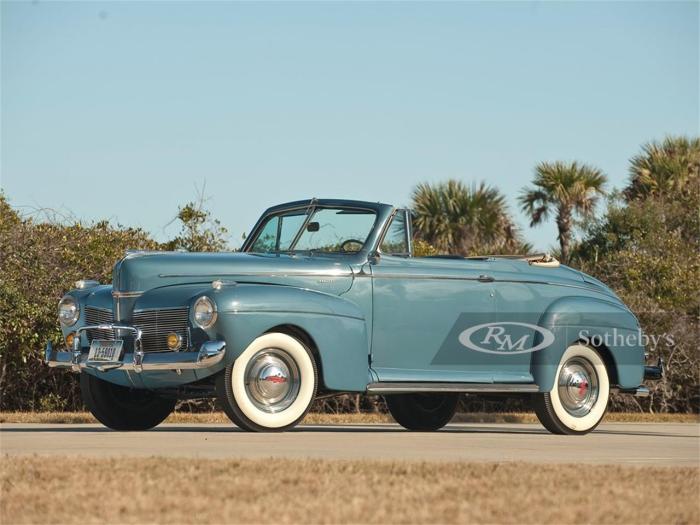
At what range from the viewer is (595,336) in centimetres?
1270

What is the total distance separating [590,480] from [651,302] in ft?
55.3

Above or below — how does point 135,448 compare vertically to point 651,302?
below

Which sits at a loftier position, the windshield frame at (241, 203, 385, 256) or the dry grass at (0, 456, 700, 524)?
the windshield frame at (241, 203, 385, 256)

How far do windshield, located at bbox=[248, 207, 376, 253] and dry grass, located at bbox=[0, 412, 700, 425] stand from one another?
3510 mm

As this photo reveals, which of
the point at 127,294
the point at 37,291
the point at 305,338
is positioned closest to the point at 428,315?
the point at 305,338

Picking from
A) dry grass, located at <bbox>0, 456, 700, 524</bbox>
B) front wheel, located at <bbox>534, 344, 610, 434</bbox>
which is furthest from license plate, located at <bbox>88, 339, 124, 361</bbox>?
front wheel, located at <bbox>534, 344, 610, 434</bbox>

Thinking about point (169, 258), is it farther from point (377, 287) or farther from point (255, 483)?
point (255, 483)

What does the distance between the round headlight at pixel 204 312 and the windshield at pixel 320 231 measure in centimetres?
190

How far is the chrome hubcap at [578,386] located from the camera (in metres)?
12.5

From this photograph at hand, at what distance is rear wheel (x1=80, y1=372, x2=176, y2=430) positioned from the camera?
11734 mm

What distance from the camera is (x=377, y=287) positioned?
37.5ft

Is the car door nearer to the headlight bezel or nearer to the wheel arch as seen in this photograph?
the wheel arch

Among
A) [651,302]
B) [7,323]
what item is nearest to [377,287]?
[7,323]

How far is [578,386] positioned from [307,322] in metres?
3.38
